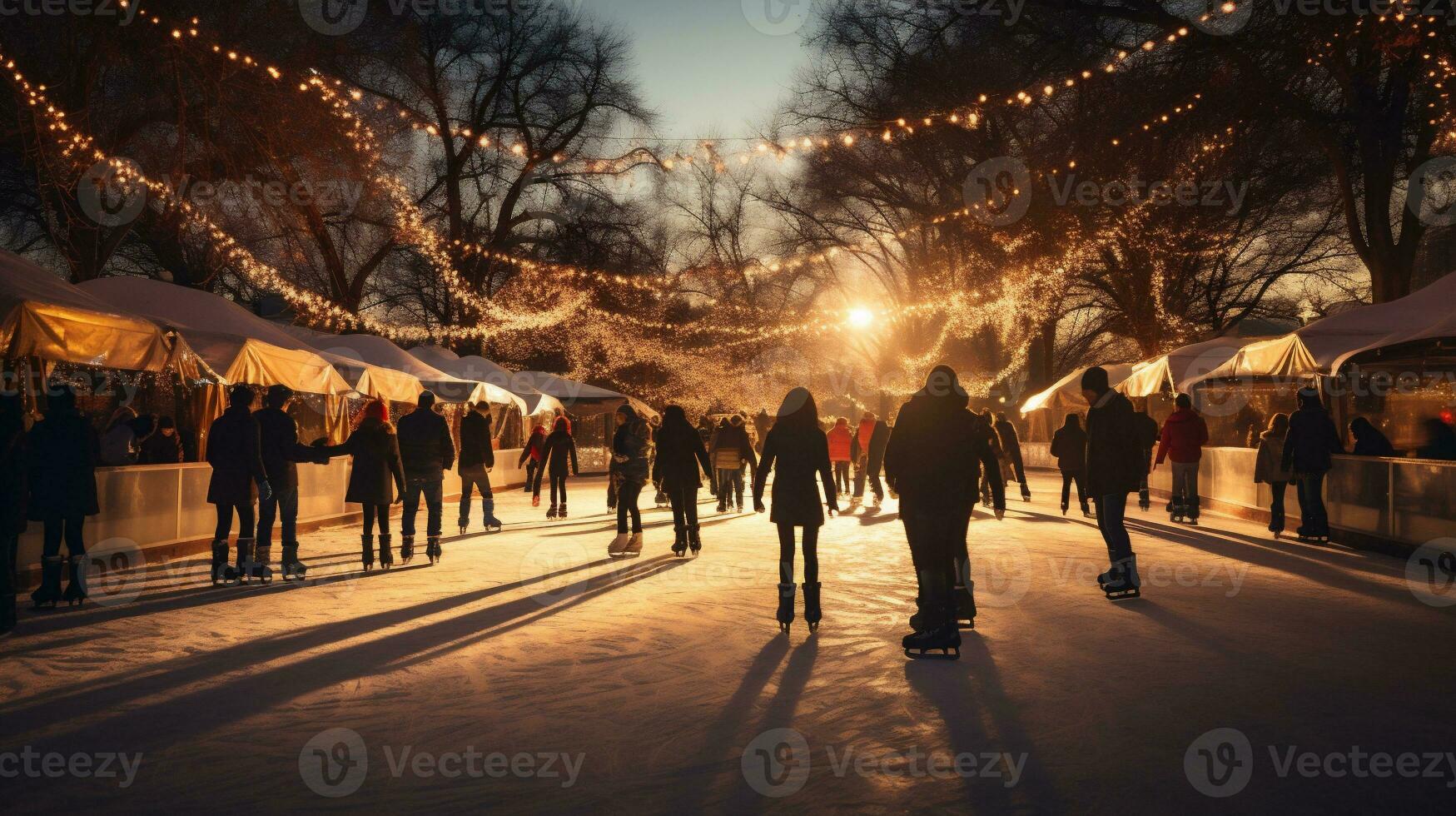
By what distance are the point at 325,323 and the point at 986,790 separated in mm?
30974

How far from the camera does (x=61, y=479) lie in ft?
28.9

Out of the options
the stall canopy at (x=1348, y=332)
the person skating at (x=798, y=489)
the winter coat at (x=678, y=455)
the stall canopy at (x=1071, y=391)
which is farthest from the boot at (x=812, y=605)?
the stall canopy at (x=1071, y=391)

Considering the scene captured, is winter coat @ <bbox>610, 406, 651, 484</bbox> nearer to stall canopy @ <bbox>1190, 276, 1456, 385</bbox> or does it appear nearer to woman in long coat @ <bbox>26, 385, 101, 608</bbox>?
woman in long coat @ <bbox>26, 385, 101, 608</bbox>

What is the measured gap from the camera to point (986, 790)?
13.8ft

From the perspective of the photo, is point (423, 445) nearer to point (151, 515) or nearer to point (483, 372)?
point (151, 515)

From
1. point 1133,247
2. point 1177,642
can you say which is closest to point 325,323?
point 1133,247

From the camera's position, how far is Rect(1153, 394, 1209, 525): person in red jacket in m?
16.6

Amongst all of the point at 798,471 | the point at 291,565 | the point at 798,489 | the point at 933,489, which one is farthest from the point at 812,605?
the point at 291,565

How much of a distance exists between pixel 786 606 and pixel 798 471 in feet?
2.96

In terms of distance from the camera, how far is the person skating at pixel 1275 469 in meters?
15.0

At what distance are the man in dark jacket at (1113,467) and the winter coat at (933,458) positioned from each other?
2233 mm

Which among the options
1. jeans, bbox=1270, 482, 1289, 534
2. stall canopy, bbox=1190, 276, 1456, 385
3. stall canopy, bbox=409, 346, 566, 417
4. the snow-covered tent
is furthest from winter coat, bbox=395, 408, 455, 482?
stall canopy, bbox=409, 346, 566, 417

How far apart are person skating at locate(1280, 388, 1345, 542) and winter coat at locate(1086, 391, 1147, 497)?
5.78 m

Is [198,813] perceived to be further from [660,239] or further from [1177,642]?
[660,239]
